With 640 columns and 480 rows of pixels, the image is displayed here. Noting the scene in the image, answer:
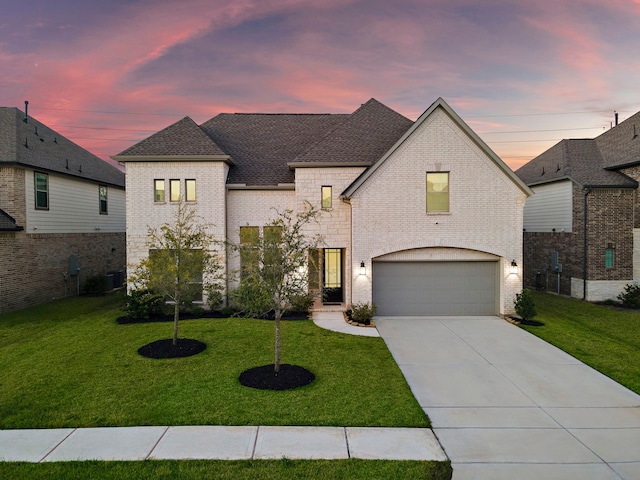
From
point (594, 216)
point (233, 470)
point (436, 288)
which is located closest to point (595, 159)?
point (594, 216)

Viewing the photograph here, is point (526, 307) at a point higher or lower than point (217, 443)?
higher

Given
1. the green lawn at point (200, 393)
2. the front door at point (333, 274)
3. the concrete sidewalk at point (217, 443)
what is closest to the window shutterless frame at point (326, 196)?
the front door at point (333, 274)

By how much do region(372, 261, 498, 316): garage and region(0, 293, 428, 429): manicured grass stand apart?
396 centimetres

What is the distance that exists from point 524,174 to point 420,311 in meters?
15.3

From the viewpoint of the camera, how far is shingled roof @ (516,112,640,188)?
795 inches

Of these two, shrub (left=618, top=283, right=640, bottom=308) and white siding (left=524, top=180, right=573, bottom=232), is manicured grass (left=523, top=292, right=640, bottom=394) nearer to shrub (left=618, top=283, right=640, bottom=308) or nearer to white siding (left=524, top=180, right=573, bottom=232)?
shrub (left=618, top=283, right=640, bottom=308)

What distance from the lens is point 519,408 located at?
26.7 feet

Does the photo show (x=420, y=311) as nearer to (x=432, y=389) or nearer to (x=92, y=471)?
(x=432, y=389)

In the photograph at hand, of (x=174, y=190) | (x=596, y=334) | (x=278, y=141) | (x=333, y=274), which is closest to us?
(x=596, y=334)

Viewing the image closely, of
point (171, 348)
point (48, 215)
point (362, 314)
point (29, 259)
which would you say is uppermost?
point (48, 215)

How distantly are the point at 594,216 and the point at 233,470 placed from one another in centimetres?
2129

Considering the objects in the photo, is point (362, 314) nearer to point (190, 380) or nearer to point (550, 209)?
point (190, 380)

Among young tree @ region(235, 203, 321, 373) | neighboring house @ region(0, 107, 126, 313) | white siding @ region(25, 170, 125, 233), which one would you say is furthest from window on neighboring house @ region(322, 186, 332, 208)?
white siding @ region(25, 170, 125, 233)

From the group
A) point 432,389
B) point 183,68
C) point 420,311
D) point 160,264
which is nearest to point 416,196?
point 420,311
